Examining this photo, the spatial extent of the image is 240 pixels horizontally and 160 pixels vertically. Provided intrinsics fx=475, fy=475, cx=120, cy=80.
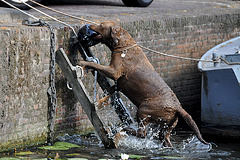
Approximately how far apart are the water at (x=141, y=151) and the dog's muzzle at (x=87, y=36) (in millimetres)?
1250

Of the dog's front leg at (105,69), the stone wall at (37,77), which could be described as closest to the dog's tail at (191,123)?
the dog's front leg at (105,69)

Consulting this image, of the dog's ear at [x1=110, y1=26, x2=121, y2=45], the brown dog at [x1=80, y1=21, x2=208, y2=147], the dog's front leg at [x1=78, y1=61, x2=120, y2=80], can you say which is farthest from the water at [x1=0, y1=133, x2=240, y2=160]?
the dog's ear at [x1=110, y1=26, x2=121, y2=45]

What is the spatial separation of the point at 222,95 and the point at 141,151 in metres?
1.90

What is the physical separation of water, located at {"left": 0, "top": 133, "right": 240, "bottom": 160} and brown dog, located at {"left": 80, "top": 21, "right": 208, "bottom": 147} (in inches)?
8.1

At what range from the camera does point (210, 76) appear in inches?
281

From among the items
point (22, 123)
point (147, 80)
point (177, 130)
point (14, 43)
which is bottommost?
point (177, 130)

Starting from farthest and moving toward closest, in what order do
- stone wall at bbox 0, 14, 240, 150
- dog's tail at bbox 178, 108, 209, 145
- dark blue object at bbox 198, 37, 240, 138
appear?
dark blue object at bbox 198, 37, 240, 138, dog's tail at bbox 178, 108, 209, 145, stone wall at bbox 0, 14, 240, 150

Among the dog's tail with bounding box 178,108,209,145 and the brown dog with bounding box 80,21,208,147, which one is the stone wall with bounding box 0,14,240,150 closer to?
the brown dog with bounding box 80,21,208,147

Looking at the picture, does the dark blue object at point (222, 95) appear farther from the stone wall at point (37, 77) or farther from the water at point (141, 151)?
the stone wall at point (37, 77)

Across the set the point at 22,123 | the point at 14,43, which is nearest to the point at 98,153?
the point at 22,123

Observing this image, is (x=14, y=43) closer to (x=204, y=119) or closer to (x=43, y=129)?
(x=43, y=129)

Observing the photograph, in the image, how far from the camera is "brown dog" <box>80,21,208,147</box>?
5.68 meters

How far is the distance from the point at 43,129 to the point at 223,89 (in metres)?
2.76

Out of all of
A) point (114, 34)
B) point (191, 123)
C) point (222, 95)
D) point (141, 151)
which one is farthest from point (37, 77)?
point (222, 95)
